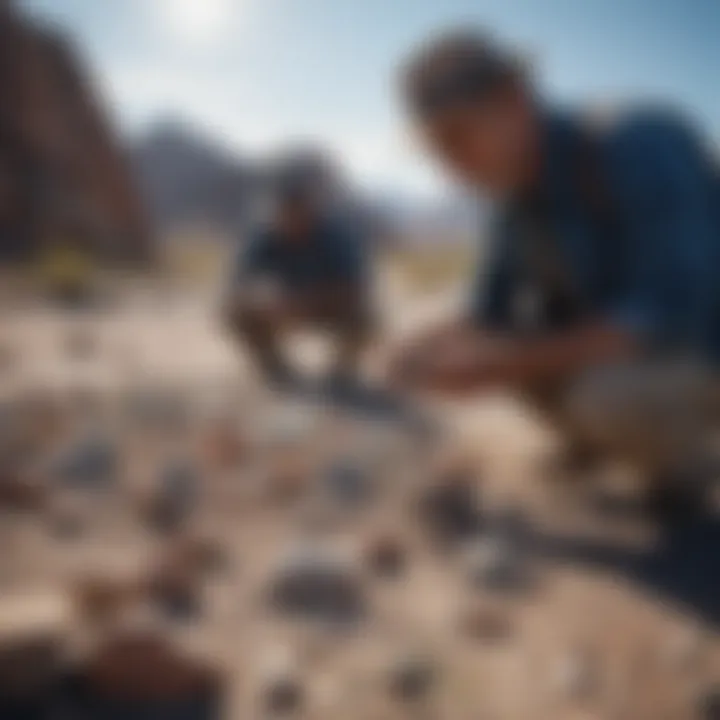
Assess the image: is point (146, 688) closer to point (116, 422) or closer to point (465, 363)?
point (465, 363)

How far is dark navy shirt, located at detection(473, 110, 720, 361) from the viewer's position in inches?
52.3

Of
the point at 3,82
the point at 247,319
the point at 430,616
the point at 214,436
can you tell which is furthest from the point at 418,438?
the point at 3,82

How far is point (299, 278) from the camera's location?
123 inches

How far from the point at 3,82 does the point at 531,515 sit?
517 inches

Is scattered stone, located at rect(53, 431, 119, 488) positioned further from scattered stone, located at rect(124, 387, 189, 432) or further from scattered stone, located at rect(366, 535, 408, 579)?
scattered stone, located at rect(366, 535, 408, 579)

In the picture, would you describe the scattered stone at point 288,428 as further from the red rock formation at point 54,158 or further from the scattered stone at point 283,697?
the red rock formation at point 54,158

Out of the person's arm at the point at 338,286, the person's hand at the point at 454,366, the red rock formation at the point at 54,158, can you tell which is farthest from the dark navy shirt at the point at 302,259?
the red rock formation at the point at 54,158

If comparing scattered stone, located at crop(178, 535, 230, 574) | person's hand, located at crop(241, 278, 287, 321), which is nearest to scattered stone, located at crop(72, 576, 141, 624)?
scattered stone, located at crop(178, 535, 230, 574)

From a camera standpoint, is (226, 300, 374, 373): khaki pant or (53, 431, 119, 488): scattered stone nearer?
(53, 431, 119, 488): scattered stone

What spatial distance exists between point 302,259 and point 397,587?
199 centimetres

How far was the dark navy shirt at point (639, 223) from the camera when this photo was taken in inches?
52.3

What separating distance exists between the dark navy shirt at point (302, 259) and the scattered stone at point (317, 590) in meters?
1.88

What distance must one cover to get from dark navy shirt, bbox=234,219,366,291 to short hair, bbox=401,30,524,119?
69.0 inches

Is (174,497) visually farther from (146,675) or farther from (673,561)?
(673,561)
